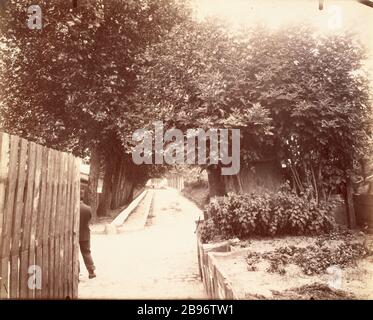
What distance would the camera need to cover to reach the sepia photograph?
4426 millimetres

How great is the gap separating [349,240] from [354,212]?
9.97 feet

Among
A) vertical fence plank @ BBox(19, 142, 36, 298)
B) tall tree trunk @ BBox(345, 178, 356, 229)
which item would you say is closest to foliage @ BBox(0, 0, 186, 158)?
tall tree trunk @ BBox(345, 178, 356, 229)

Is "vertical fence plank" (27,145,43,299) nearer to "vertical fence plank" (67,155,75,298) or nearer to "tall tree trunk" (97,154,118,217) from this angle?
"vertical fence plank" (67,155,75,298)

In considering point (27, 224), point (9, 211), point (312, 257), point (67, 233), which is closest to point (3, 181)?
point (9, 211)

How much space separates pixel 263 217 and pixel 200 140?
3.28m

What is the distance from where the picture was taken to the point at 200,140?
1121 centimetres

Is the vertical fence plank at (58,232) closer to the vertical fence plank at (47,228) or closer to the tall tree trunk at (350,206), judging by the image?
the vertical fence plank at (47,228)

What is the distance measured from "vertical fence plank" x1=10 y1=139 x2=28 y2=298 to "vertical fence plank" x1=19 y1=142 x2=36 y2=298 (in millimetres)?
90

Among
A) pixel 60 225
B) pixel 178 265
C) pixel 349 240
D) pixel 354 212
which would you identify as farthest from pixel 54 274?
pixel 354 212

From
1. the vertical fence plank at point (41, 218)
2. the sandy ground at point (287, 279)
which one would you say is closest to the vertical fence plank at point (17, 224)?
the vertical fence plank at point (41, 218)

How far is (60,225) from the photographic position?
462 centimetres

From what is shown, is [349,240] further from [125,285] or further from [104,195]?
[104,195]

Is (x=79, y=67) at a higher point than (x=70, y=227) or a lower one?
higher

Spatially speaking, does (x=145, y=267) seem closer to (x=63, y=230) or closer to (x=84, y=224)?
(x=84, y=224)
